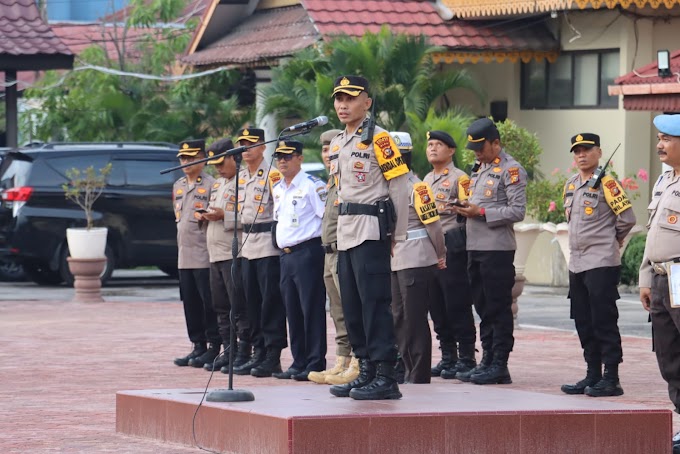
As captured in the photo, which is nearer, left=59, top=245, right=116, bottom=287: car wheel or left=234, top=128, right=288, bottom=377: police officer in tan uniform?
left=234, top=128, right=288, bottom=377: police officer in tan uniform

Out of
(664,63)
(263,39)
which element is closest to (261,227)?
(664,63)

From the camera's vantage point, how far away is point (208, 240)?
502 inches

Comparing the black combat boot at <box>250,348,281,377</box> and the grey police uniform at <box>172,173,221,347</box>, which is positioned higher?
the grey police uniform at <box>172,173,221,347</box>

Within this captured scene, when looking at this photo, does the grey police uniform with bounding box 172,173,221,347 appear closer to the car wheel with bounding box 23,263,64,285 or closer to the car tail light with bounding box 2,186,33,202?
the car tail light with bounding box 2,186,33,202

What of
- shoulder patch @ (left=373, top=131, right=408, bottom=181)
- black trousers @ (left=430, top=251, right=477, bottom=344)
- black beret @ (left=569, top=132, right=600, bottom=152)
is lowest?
black trousers @ (left=430, top=251, right=477, bottom=344)

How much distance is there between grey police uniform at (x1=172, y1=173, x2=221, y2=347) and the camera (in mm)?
13070

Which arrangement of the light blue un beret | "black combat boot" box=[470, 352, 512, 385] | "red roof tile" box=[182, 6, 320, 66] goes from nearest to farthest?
the light blue un beret → "black combat boot" box=[470, 352, 512, 385] → "red roof tile" box=[182, 6, 320, 66]

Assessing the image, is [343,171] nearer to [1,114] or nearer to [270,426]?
[270,426]

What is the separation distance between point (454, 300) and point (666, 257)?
11.3ft

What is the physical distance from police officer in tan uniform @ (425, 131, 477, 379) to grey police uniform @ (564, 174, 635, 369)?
1.18 m

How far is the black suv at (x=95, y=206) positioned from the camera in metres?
21.0

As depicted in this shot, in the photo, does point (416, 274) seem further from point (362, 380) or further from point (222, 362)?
point (222, 362)

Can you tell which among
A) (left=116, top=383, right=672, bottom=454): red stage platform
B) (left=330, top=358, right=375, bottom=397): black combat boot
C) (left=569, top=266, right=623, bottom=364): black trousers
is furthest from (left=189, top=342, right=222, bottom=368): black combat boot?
(left=330, top=358, right=375, bottom=397): black combat boot

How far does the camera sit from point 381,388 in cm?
896
